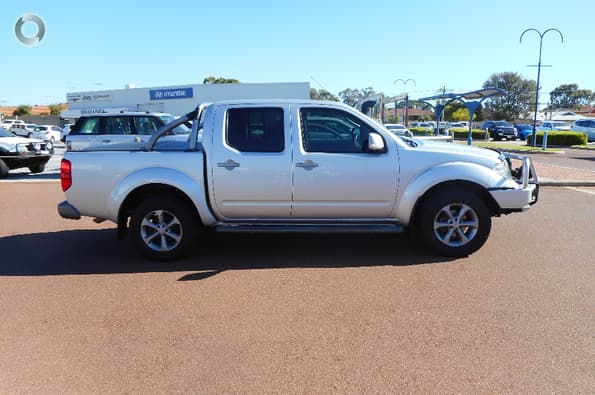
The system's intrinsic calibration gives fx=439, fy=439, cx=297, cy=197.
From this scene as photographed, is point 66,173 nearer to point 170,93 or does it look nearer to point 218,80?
point 170,93

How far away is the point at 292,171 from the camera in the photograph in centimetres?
488

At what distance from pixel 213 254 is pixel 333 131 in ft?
6.80

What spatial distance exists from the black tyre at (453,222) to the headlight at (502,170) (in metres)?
0.38

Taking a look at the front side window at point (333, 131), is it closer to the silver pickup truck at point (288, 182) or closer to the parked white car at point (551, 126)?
the silver pickup truck at point (288, 182)

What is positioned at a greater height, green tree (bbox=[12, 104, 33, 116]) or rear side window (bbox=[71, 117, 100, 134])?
green tree (bbox=[12, 104, 33, 116])

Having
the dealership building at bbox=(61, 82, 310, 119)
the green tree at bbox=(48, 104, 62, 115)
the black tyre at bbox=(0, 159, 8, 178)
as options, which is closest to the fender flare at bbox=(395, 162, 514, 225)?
the black tyre at bbox=(0, 159, 8, 178)

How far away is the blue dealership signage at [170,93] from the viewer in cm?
3947

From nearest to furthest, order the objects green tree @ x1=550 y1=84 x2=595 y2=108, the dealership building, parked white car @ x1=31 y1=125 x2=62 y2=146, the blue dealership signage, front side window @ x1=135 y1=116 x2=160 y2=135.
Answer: front side window @ x1=135 y1=116 x2=160 y2=135, parked white car @ x1=31 y1=125 x2=62 y2=146, the dealership building, the blue dealership signage, green tree @ x1=550 y1=84 x2=595 y2=108

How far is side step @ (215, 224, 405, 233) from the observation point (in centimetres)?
491

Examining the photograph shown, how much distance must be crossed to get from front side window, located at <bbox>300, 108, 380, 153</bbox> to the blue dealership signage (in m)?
36.6

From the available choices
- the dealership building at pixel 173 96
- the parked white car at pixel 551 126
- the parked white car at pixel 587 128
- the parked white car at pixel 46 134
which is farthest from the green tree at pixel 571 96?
the parked white car at pixel 46 134

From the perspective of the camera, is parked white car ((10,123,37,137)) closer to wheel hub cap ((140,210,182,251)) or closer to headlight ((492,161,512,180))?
wheel hub cap ((140,210,182,251))

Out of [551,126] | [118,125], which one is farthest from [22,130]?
[551,126]

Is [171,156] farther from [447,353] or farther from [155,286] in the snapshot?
[447,353]
